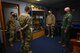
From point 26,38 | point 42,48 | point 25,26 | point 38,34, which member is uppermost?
point 25,26

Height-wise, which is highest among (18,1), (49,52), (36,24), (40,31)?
(18,1)

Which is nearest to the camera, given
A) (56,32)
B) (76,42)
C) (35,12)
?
(76,42)

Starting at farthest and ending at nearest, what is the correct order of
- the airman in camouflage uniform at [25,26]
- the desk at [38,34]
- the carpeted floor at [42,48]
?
the desk at [38,34] < the carpeted floor at [42,48] < the airman in camouflage uniform at [25,26]

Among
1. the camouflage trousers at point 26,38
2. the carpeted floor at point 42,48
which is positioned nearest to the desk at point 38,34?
the carpeted floor at point 42,48

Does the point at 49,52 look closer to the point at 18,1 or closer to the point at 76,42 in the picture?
the point at 76,42

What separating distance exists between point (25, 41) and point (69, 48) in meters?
1.46

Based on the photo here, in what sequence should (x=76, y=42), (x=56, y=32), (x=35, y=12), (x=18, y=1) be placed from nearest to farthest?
(x=76, y=42), (x=18, y=1), (x=35, y=12), (x=56, y=32)

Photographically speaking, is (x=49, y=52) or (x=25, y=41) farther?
(x=49, y=52)

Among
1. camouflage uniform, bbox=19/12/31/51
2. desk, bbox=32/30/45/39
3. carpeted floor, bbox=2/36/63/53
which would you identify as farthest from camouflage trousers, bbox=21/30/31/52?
desk, bbox=32/30/45/39

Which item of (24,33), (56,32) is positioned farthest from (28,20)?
(56,32)

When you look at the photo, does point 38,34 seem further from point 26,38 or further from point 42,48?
point 26,38

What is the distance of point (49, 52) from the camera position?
3744 mm

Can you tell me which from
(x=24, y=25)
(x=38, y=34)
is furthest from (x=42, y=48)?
(x=38, y=34)

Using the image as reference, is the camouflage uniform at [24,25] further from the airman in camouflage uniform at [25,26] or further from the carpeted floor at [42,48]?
the carpeted floor at [42,48]
